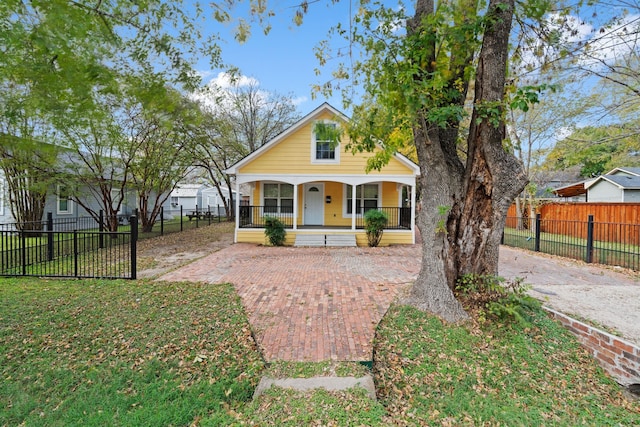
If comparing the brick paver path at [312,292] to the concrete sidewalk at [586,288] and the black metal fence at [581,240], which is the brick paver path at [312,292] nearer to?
the concrete sidewalk at [586,288]

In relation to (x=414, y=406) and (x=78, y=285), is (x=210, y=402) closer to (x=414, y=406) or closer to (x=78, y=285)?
(x=414, y=406)

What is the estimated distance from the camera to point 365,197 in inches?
568

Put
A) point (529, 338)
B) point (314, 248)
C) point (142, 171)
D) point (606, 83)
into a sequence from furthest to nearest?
point (142, 171), point (314, 248), point (606, 83), point (529, 338)

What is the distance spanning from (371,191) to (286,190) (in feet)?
13.7

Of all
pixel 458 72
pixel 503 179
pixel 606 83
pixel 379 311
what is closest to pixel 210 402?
pixel 379 311

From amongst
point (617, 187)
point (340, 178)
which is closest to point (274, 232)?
point (340, 178)

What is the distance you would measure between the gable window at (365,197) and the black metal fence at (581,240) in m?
5.93

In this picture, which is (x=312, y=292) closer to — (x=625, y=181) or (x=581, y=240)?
(x=581, y=240)

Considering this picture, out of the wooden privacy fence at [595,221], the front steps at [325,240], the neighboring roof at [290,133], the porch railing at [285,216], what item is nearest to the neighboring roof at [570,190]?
the wooden privacy fence at [595,221]

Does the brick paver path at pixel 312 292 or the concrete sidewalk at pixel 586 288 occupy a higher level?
the concrete sidewalk at pixel 586 288

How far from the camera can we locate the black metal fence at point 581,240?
26.9 ft

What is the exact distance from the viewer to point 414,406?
124 inches

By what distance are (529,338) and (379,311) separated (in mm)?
2091

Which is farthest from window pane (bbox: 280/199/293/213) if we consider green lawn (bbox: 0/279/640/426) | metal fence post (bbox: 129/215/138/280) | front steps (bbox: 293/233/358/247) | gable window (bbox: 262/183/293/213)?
green lawn (bbox: 0/279/640/426)
